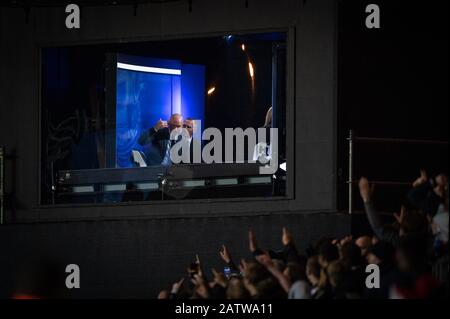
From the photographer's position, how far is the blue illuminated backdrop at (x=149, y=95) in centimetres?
1658

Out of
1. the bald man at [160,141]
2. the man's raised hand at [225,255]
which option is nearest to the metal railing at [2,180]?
the bald man at [160,141]

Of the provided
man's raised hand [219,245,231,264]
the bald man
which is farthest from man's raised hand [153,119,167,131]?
man's raised hand [219,245,231,264]

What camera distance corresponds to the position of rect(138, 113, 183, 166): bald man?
16688mm

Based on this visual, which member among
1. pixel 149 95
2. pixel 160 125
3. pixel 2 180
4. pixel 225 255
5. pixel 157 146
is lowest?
pixel 225 255

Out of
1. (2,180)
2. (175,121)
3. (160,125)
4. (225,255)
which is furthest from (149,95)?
(225,255)

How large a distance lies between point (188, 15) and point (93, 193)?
8.70 ft

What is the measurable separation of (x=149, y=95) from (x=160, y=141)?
0.64m

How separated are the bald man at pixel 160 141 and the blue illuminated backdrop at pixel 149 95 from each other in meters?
0.08

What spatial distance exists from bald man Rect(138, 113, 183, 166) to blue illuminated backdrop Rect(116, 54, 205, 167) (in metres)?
0.08

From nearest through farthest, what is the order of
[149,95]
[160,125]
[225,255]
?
[225,255] < [160,125] < [149,95]

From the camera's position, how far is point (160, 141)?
1675cm

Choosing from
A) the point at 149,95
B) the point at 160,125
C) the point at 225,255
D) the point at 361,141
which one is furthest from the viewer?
the point at 149,95

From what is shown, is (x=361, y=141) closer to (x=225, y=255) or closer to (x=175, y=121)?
(x=225, y=255)

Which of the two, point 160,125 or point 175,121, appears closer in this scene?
point 175,121
